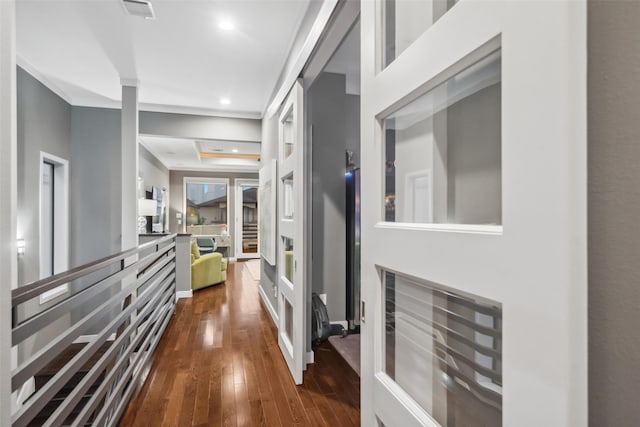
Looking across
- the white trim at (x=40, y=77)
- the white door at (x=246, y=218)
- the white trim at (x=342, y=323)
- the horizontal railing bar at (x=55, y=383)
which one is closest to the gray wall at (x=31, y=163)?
the white trim at (x=40, y=77)

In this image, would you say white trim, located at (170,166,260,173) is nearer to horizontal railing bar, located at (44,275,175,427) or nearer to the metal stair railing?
the metal stair railing

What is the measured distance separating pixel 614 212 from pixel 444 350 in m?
0.46

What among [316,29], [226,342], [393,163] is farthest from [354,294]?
[393,163]

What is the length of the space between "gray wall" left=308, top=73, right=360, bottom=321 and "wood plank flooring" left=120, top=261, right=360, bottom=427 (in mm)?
673

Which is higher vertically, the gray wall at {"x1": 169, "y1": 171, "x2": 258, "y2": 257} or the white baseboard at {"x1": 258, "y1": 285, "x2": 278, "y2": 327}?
the gray wall at {"x1": 169, "y1": 171, "x2": 258, "y2": 257}

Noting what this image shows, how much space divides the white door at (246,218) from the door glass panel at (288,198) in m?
6.71

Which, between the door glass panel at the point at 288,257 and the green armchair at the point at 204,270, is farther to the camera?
the green armchair at the point at 204,270

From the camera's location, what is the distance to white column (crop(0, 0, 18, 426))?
0.94 meters

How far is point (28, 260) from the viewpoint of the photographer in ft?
10.6

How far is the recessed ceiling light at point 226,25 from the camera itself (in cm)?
247

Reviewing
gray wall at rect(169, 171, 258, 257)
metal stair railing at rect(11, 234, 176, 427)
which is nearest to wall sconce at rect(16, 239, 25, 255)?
metal stair railing at rect(11, 234, 176, 427)

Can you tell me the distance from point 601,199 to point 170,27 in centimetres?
291

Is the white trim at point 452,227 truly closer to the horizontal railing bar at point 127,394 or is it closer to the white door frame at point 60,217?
→ the horizontal railing bar at point 127,394

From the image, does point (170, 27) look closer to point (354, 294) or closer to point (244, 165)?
point (354, 294)
